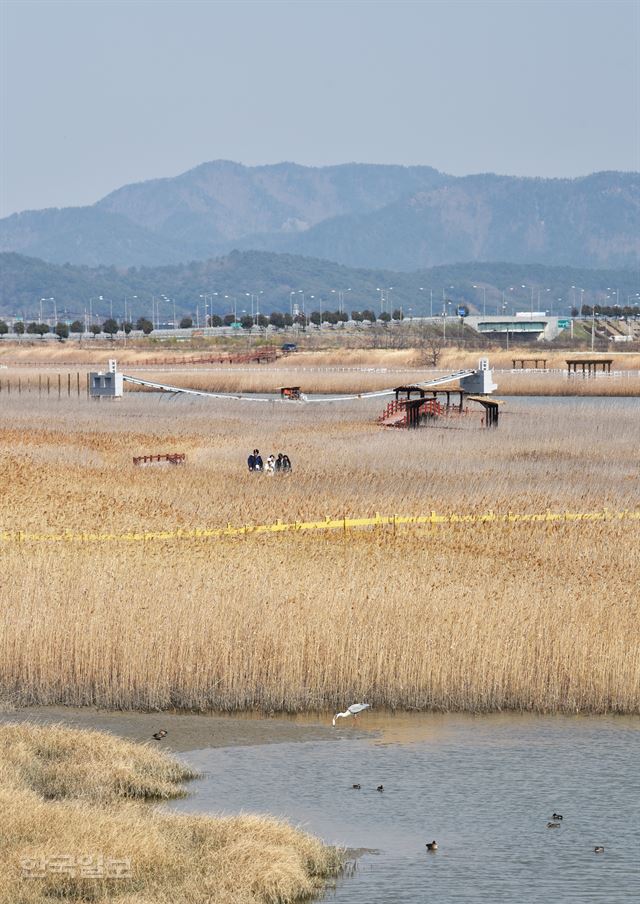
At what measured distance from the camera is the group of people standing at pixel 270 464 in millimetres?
54625

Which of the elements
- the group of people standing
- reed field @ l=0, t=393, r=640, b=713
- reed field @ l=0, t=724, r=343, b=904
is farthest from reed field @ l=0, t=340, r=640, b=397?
reed field @ l=0, t=724, r=343, b=904

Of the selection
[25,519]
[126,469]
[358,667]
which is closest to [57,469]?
[126,469]

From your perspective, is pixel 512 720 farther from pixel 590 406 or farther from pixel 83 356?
pixel 83 356

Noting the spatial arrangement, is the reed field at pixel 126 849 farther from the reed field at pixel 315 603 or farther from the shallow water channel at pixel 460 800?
the reed field at pixel 315 603

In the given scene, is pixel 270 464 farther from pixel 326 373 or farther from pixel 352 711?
pixel 326 373

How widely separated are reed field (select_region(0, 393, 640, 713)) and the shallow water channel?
36.9 inches

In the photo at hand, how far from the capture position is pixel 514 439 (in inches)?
2857

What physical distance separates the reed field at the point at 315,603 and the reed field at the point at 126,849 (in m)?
5.34

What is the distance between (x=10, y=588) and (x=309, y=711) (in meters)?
6.41

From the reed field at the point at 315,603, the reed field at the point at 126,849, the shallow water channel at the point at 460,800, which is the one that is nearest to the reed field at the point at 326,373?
the reed field at the point at 315,603

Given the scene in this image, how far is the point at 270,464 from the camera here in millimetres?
54531

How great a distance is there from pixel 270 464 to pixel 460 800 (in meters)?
33.0

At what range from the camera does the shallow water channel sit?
19.2 m

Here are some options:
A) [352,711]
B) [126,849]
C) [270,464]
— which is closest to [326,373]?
[270,464]
